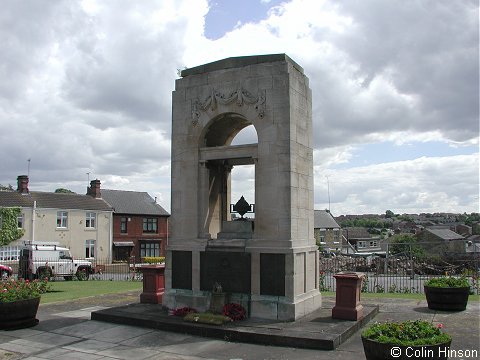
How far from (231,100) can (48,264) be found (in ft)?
72.8

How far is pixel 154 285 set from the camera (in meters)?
14.4

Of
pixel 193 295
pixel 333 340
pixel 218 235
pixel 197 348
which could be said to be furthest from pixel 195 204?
pixel 333 340

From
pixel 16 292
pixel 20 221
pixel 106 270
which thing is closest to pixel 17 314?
pixel 16 292

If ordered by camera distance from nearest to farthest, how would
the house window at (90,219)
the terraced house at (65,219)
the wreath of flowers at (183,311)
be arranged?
the wreath of flowers at (183,311) → the terraced house at (65,219) → the house window at (90,219)

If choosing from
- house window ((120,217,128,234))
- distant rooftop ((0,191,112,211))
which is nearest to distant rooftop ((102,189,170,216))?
house window ((120,217,128,234))

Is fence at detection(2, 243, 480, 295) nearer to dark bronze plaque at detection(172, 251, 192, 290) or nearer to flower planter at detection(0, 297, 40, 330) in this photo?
dark bronze plaque at detection(172, 251, 192, 290)

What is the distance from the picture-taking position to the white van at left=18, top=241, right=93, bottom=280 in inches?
1133

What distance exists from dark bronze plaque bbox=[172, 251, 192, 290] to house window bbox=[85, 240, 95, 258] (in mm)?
36904

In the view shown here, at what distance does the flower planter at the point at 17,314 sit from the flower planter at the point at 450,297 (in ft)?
36.7

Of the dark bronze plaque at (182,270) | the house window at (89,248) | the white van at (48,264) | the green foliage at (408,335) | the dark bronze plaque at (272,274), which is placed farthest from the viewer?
the house window at (89,248)

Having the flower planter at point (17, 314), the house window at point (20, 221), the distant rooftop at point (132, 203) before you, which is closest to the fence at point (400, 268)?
the house window at point (20, 221)

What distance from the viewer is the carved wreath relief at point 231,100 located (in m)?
12.3

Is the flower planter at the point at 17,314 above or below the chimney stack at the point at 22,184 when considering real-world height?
below

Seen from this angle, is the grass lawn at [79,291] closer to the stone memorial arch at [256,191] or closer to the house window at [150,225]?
the stone memorial arch at [256,191]
